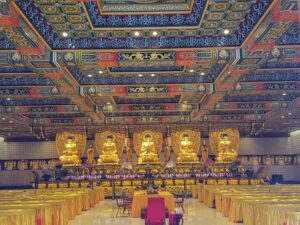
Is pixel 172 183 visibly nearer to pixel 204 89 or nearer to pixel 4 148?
pixel 204 89

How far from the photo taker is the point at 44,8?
23.9ft

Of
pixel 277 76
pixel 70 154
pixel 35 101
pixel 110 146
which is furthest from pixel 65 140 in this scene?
pixel 277 76

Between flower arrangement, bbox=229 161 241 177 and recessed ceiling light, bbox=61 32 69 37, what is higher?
recessed ceiling light, bbox=61 32 69 37

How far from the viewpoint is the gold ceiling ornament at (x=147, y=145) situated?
68.9 ft

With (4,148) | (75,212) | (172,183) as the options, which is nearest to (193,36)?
(75,212)

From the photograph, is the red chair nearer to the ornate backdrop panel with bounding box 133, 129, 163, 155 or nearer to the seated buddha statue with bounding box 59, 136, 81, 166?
the ornate backdrop panel with bounding box 133, 129, 163, 155

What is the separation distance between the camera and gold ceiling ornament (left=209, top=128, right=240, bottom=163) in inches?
846

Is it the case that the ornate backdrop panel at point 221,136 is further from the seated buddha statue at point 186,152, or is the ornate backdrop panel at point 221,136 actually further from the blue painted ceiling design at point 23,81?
the blue painted ceiling design at point 23,81

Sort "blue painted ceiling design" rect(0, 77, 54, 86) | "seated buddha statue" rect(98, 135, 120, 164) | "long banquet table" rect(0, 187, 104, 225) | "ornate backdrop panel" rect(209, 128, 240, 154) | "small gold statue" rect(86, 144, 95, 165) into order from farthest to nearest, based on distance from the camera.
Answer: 1. "small gold statue" rect(86, 144, 95, 165)
2. "ornate backdrop panel" rect(209, 128, 240, 154)
3. "seated buddha statue" rect(98, 135, 120, 164)
4. "blue painted ceiling design" rect(0, 77, 54, 86)
5. "long banquet table" rect(0, 187, 104, 225)

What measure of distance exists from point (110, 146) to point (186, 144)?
3.93 meters

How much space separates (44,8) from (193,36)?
3276 mm

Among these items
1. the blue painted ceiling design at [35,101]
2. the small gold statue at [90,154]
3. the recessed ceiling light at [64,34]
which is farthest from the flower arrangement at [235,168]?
the recessed ceiling light at [64,34]

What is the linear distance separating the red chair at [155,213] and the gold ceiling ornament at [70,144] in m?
12.8

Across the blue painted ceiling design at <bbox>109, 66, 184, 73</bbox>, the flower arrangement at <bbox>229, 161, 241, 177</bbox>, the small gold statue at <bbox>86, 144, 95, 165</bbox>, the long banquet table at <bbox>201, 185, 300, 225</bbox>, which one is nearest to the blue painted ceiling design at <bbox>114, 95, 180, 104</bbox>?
the blue painted ceiling design at <bbox>109, 66, 184, 73</bbox>
